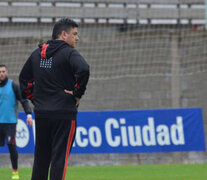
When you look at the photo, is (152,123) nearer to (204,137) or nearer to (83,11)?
(204,137)

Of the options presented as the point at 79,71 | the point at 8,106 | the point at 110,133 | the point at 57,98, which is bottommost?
the point at 110,133

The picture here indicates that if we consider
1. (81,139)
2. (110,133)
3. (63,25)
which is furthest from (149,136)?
(63,25)

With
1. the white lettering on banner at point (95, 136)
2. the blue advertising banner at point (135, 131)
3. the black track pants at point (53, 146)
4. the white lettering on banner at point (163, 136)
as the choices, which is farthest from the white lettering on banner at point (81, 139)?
the black track pants at point (53, 146)

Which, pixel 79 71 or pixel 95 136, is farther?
pixel 95 136

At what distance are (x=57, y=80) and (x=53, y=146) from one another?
1.95 ft

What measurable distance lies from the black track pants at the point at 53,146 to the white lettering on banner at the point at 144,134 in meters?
7.36

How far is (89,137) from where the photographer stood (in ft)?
42.1

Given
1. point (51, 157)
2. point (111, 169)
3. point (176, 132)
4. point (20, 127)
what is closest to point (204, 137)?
point (176, 132)

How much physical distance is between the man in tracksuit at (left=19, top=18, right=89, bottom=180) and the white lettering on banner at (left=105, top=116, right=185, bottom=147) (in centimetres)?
736

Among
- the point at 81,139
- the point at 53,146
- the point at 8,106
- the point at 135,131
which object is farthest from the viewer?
the point at 135,131

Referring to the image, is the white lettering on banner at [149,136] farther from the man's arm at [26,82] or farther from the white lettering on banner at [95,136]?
the man's arm at [26,82]

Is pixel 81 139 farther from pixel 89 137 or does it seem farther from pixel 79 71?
pixel 79 71

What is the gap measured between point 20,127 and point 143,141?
2.64 metres

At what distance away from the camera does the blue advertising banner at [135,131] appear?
12.8m
